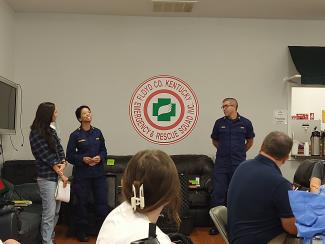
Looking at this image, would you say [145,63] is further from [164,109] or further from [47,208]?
[47,208]

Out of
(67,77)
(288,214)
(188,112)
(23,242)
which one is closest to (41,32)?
(67,77)

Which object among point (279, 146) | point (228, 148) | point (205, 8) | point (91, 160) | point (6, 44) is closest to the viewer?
point (279, 146)

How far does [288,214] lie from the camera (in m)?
2.48

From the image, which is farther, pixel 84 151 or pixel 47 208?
pixel 84 151

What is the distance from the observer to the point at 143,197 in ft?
4.58

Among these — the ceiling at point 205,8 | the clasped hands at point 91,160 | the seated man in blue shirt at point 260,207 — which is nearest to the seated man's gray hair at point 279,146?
the seated man in blue shirt at point 260,207

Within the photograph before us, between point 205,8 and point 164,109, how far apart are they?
→ 1.58 meters

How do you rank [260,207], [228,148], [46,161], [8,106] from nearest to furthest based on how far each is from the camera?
[260,207]
[46,161]
[228,148]
[8,106]

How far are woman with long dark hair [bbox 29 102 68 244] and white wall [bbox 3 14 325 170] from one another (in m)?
2.06

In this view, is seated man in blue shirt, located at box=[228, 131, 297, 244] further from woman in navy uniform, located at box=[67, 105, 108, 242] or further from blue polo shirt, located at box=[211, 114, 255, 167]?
woman in navy uniform, located at box=[67, 105, 108, 242]

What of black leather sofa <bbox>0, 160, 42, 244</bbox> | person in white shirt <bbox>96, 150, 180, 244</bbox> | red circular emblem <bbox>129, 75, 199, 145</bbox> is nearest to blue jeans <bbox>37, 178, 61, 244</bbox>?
black leather sofa <bbox>0, 160, 42, 244</bbox>

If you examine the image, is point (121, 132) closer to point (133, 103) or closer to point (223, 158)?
point (133, 103)

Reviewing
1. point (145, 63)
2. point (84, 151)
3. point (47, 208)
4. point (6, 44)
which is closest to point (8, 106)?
point (6, 44)

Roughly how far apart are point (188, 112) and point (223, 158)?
1.25 meters
